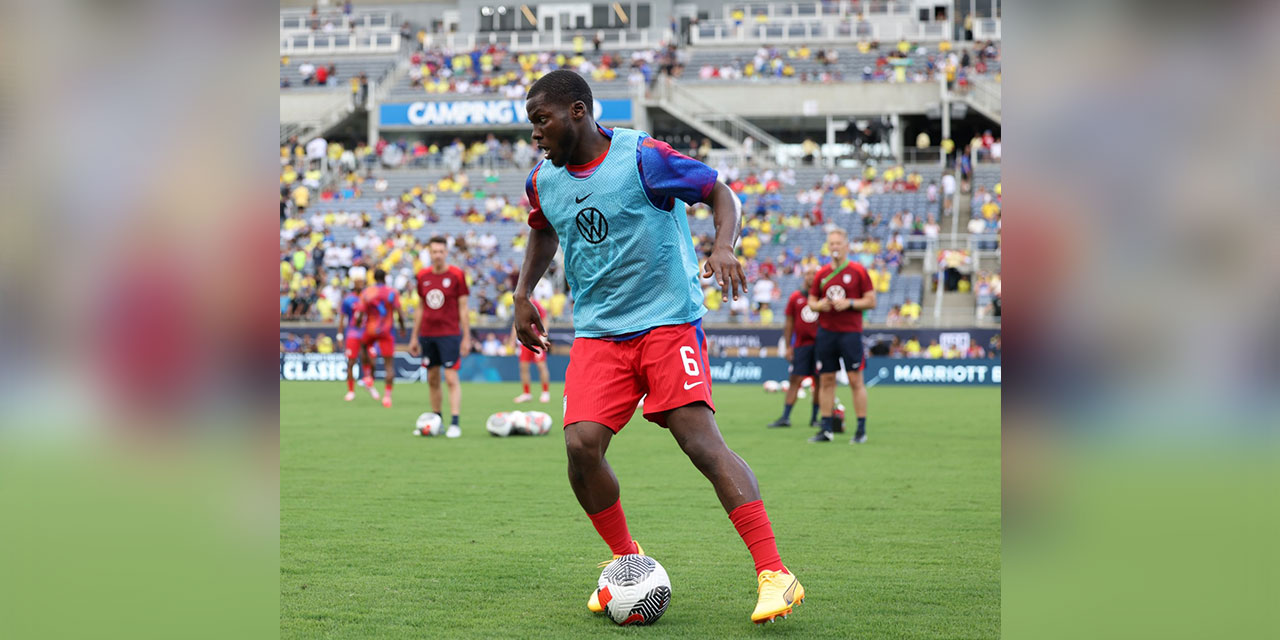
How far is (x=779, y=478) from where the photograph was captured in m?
10.2

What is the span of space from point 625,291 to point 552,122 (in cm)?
78

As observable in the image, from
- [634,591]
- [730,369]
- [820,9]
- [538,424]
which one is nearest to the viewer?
[634,591]

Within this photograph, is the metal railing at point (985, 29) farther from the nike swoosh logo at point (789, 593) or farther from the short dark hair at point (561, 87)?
the nike swoosh logo at point (789, 593)

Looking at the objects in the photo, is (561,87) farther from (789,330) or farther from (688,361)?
(789,330)

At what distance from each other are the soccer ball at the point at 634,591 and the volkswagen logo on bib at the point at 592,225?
4.61ft

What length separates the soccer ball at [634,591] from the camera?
15.8 feet

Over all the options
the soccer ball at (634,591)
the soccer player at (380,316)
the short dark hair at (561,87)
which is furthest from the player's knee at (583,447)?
the soccer player at (380,316)

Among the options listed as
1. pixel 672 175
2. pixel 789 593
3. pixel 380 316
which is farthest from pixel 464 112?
pixel 789 593

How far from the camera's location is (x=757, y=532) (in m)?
4.73
